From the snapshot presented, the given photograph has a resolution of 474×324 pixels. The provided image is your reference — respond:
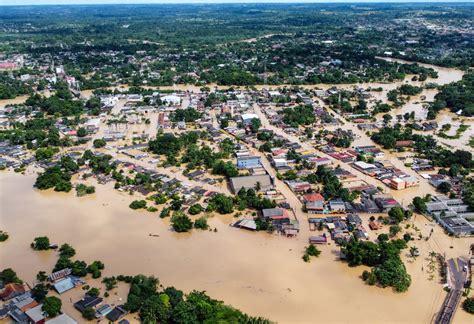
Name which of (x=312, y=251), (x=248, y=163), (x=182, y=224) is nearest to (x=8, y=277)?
(x=182, y=224)

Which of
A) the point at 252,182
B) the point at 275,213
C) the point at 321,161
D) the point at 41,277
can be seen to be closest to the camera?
the point at 41,277

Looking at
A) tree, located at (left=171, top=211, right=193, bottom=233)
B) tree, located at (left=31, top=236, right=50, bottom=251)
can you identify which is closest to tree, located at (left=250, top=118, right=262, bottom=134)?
tree, located at (left=171, top=211, right=193, bottom=233)

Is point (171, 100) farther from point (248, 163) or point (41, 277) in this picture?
point (41, 277)

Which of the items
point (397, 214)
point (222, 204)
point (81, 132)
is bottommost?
point (397, 214)

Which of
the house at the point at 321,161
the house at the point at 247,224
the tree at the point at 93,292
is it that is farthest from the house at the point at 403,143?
the tree at the point at 93,292

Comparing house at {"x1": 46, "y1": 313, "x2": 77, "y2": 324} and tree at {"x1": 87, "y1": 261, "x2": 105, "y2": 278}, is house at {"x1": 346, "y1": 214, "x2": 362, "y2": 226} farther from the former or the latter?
house at {"x1": 46, "y1": 313, "x2": 77, "y2": 324}

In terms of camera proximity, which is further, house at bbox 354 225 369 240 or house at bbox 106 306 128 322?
house at bbox 354 225 369 240

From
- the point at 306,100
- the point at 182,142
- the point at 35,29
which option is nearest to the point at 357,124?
the point at 306,100

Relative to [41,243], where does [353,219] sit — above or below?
below
